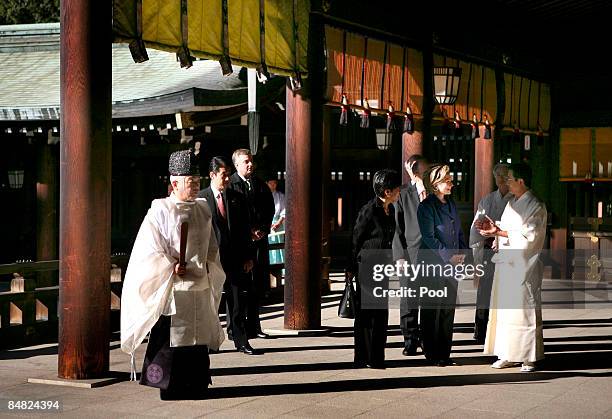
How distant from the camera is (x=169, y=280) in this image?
7.31m

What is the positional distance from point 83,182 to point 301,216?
3755 millimetres

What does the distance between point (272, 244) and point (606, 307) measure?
4851 millimetres

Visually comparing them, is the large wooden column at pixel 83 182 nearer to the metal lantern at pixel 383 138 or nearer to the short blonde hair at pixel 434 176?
the short blonde hair at pixel 434 176

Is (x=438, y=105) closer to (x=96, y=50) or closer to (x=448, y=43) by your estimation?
(x=448, y=43)

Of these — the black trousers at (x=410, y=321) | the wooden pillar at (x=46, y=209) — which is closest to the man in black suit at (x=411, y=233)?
the black trousers at (x=410, y=321)

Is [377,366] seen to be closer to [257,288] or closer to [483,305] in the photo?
[257,288]

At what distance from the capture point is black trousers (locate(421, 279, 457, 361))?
357 inches

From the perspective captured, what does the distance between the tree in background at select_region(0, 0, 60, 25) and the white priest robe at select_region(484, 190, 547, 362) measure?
29987 millimetres

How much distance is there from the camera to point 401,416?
A: 6.95 metres

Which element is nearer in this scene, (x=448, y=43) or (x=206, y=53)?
(x=206, y=53)

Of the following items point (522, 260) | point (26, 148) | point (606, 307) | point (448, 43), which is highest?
point (448, 43)

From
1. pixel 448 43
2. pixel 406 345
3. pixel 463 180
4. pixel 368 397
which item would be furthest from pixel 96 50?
pixel 463 180

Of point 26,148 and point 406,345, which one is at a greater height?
point 26,148

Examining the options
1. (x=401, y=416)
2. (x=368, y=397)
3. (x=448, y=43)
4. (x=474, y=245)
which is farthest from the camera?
(x=448, y=43)
